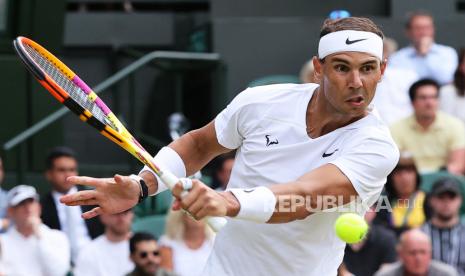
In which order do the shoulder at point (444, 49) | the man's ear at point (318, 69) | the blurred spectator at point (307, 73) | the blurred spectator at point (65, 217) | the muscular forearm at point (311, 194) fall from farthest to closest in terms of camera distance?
the shoulder at point (444, 49), the blurred spectator at point (307, 73), the blurred spectator at point (65, 217), the man's ear at point (318, 69), the muscular forearm at point (311, 194)

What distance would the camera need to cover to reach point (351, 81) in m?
4.75

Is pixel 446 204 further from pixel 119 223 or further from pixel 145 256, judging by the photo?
pixel 119 223

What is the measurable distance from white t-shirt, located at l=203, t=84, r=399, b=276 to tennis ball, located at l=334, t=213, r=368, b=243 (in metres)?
0.08

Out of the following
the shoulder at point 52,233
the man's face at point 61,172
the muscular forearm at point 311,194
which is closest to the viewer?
the muscular forearm at point 311,194

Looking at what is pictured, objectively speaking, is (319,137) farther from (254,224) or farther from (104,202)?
(104,202)

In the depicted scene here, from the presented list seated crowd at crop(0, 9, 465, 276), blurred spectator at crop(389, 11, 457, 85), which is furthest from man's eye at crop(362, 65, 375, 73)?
blurred spectator at crop(389, 11, 457, 85)

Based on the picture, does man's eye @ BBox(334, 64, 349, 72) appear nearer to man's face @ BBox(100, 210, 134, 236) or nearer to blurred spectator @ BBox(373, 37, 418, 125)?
man's face @ BBox(100, 210, 134, 236)

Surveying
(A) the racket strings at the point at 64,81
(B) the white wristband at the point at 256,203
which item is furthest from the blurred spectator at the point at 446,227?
(B) the white wristband at the point at 256,203

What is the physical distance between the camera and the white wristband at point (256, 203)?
4348mm

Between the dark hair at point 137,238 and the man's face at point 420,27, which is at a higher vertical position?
the man's face at point 420,27

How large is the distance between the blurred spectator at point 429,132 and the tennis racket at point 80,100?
488 cm

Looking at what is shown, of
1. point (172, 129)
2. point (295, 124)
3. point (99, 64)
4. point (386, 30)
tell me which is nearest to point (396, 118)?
point (386, 30)

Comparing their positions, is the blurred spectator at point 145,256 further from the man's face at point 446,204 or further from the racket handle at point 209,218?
the racket handle at point 209,218

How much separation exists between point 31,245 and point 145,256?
80 cm
